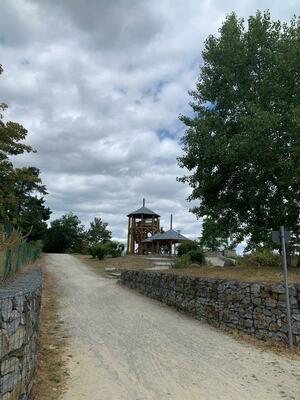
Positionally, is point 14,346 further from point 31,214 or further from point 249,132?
point 31,214

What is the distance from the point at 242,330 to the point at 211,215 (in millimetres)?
6558

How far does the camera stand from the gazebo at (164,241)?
48.2 m

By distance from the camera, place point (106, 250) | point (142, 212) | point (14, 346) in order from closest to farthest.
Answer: point (14, 346) → point (106, 250) → point (142, 212)

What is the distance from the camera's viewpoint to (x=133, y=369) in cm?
689

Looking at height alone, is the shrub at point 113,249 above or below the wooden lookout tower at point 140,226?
below

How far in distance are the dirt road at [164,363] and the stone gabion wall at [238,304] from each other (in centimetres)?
54

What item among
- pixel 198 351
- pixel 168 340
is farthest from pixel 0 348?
pixel 168 340

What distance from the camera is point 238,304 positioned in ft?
34.1

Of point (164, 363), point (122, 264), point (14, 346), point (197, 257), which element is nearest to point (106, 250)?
point (122, 264)

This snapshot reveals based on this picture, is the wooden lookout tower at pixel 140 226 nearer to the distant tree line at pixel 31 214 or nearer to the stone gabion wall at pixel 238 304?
the distant tree line at pixel 31 214

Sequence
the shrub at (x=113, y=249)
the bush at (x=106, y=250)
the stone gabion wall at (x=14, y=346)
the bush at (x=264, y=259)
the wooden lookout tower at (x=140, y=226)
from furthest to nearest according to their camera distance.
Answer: the wooden lookout tower at (x=140, y=226) → the shrub at (x=113, y=249) → the bush at (x=106, y=250) → the bush at (x=264, y=259) → the stone gabion wall at (x=14, y=346)

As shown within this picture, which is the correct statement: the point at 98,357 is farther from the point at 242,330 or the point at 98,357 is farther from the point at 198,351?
the point at 242,330

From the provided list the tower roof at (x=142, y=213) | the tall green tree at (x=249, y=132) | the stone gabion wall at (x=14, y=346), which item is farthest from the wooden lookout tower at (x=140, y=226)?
the stone gabion wall at (x=14, y=346)

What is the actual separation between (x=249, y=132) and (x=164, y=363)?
8.18 meters
